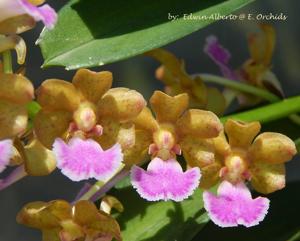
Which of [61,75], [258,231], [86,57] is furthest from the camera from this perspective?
[61,75]

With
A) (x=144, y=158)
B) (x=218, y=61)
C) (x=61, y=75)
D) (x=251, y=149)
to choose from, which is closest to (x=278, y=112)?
(x=251, y=149)

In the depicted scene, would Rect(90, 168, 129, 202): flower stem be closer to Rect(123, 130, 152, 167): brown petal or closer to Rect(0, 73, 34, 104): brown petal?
Rect(123, 130, 152, 167): brown petal

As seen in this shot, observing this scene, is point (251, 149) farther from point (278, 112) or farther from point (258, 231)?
point (258, 231)

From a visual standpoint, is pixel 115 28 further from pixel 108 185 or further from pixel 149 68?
pixel 149 68

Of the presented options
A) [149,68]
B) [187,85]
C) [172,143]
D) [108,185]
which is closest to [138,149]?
[172,143]

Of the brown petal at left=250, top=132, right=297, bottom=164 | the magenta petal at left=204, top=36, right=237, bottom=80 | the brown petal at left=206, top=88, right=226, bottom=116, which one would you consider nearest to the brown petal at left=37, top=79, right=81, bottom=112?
the brown petal at left=250, top=132, right=297, bottom=164

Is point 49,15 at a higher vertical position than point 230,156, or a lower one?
higher

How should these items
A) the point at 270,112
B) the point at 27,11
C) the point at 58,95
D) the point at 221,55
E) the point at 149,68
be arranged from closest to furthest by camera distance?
the point at 27,11, the point at 58,95, the point at 270,112, the point at 221,55, the point at 149,68

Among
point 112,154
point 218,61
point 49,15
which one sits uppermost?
point 49,15
